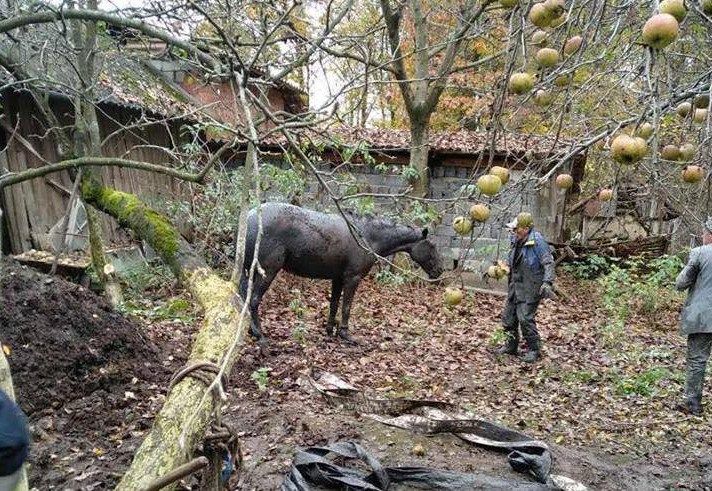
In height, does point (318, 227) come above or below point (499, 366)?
above

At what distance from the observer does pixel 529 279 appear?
6598 mm

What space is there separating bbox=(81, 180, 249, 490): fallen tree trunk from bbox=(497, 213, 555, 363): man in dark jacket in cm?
393

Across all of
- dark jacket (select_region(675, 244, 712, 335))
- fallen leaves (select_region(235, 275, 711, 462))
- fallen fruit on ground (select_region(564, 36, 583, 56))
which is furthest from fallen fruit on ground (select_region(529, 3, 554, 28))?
dark jacket (select_region(675, 244, 712, 335))

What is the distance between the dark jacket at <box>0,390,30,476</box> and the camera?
3.96ft

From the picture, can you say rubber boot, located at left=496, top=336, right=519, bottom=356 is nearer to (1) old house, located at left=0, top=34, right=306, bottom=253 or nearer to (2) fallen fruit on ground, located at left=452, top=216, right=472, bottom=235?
(1) old house, located at left=0, top=34, right=306, bottom=253

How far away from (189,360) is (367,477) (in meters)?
1.56

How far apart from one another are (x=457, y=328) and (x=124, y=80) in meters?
6.57

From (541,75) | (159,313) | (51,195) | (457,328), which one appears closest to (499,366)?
(457,328)

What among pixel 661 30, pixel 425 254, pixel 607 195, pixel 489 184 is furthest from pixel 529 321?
pixel 661 30

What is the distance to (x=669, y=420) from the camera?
5.27m

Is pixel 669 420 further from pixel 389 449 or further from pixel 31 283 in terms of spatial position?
pixel 31 283

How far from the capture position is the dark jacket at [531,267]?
254 inches

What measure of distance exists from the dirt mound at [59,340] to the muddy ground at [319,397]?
0.5 inches

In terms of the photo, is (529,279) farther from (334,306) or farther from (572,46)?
(572,46)
